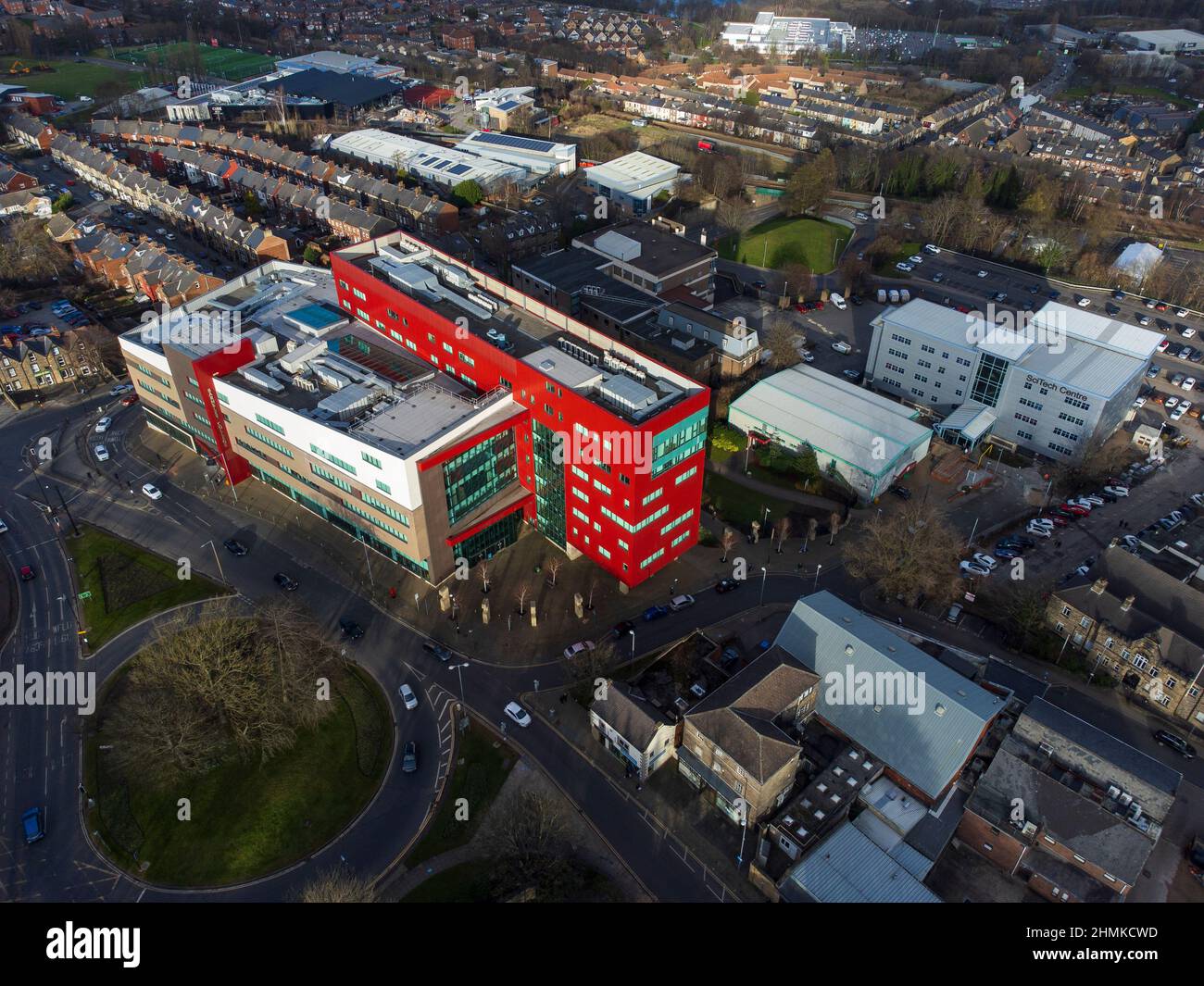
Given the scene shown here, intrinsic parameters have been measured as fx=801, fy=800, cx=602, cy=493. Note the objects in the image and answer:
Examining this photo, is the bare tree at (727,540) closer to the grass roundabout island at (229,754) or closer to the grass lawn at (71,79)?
the grass roundabout island at (229,754)

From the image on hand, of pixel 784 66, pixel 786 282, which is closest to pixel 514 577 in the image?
pixel 786 282

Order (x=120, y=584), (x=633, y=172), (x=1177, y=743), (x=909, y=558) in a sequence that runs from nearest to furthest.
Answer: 1. (x=1177, y=743)
2. (x=909, y=558)
3. (x=120, y=584)
4. (x=633, y=172)

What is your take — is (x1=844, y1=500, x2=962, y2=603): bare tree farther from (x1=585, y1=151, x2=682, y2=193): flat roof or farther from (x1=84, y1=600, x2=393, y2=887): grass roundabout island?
(x1=585, y1=151, x2=682, y2=193): flat roof

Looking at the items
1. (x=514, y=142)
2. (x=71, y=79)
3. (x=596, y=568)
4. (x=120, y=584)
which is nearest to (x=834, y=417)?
(x=596, y=568)

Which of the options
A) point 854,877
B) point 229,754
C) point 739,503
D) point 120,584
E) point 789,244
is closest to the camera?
point 854,877

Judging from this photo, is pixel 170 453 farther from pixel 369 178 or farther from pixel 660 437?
→ pixel 369 178

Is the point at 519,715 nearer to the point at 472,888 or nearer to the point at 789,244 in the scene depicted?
the point at 472,888

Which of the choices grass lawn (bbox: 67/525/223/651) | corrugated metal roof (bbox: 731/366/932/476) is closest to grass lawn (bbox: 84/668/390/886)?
grass lawn (bbox: 67/525/223/651)
